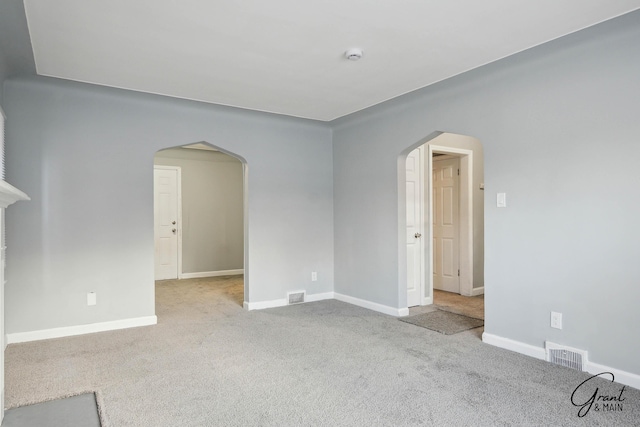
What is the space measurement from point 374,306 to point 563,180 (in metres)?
2.60

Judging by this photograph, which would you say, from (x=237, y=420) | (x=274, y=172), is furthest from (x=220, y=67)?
(x=237, y=420)

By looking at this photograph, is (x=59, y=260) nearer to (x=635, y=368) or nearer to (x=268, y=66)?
(x=268, y=66)

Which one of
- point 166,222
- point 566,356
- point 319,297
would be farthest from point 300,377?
point 166,222

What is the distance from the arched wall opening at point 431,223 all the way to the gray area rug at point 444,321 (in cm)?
23

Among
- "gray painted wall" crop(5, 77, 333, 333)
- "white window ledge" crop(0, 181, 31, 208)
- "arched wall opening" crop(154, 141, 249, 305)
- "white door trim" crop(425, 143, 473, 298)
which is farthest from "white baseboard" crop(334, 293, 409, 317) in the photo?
"white window ledge" crop(0, 181, 31, 208)

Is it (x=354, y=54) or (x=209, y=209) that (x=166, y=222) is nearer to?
(x=209, y=209)

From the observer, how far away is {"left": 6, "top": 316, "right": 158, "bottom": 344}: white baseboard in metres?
3.71

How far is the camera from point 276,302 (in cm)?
513

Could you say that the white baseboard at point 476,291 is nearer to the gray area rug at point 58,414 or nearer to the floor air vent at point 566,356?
the floor air vent at point 566,356

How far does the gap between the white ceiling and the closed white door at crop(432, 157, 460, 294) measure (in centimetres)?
237

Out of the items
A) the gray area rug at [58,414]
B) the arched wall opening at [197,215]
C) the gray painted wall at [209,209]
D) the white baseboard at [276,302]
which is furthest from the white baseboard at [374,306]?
the gray painted wall at [209,209]

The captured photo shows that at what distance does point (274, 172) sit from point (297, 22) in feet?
8.75

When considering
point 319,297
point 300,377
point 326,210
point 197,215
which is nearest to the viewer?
point 300,377

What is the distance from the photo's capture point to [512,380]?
2.78 m
